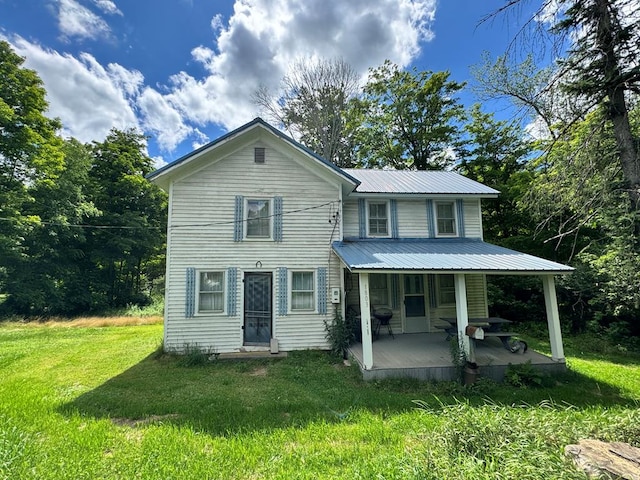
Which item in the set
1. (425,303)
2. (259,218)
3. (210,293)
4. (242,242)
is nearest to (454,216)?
(425,303)

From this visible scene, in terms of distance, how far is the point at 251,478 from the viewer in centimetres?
342

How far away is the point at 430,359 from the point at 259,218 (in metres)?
6.45

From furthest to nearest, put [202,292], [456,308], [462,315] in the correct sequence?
[202,292], [456,308], [462,315]

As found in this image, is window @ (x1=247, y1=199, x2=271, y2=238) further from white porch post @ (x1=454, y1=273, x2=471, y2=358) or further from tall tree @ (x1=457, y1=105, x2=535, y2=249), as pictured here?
tall tree @ (x1=457, y1=105, x2=535, y2=249)

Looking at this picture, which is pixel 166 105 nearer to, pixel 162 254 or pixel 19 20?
pixel 19 20

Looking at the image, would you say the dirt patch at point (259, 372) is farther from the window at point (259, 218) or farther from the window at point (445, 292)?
the window at point (445, 292)

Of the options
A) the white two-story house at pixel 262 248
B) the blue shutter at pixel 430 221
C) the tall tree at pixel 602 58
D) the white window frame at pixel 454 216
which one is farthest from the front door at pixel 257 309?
the tall tree at pixel 602 58

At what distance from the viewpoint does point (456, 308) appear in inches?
307

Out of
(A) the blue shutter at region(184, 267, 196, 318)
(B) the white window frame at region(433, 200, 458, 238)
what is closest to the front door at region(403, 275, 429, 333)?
(B) the white window frame at region(433, 200, 458, 238)

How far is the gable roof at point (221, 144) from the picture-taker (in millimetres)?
8859

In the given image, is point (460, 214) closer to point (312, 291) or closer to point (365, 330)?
point (312, 291)

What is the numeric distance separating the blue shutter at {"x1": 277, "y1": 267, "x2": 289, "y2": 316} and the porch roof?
181cm

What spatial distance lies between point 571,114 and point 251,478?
1140cm

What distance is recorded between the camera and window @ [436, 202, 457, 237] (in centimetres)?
1098
